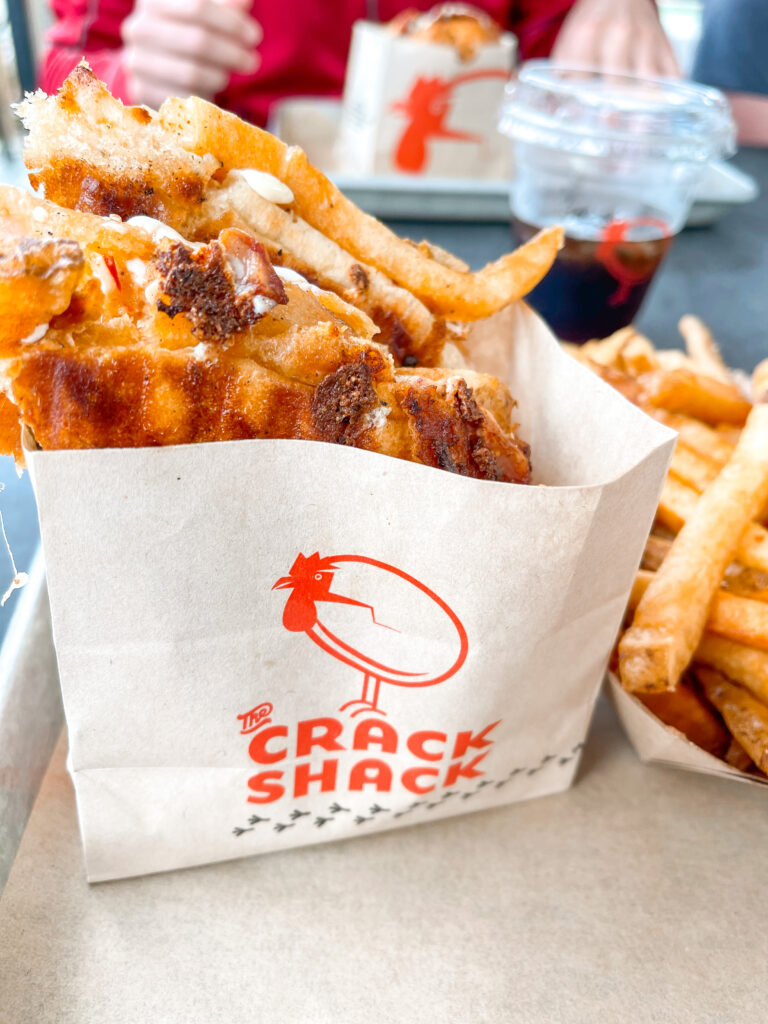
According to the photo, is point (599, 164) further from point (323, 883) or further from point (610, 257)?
point (323, 883)

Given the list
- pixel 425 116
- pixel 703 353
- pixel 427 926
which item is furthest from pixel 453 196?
pixel 427 926

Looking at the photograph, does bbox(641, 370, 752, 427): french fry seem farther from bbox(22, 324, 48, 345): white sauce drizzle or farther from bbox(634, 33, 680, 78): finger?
bbox(634, 33, 680, 78): finger

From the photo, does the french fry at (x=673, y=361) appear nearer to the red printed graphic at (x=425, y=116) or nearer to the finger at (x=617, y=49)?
the red printed graphic at (x=425, y=116)

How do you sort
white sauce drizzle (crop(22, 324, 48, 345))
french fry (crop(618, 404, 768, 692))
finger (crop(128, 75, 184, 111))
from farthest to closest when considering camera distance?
1. finger (crop(128, 75, 184, 111))
2. french fry (crop(618, 404, 768, 692))
3. white sauce drizzle (crop(22, 324, 48, 345))

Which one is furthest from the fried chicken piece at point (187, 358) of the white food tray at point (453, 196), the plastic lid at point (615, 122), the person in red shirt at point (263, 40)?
the white food tray at point (453, 196)

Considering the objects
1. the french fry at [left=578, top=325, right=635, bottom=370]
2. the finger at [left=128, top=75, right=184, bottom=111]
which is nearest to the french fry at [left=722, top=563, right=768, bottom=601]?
the french fry at [left=578, top=325, right=635, bottom=370]

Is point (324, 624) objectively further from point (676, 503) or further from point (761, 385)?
point (761, 385)
